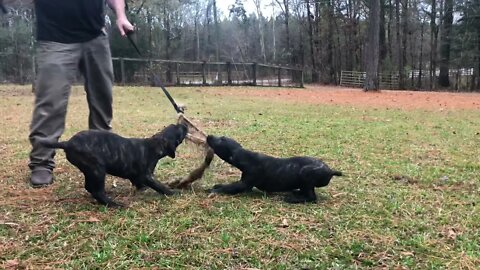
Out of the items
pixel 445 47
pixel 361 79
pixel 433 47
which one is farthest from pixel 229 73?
pixel 445 47

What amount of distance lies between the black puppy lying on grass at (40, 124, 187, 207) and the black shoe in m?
0.69

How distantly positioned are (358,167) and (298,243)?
192 centimetres

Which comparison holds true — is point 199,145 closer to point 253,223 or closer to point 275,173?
point 275,173

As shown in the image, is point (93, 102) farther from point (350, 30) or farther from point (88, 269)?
point (350, 30)

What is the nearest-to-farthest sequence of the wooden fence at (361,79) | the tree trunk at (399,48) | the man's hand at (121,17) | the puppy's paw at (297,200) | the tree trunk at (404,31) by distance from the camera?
the puppy's paw at (297,200)
the man's hand at (121,17)
the wooden fence at (361,79)
the tree trunk at (399,48)
the tree trunk at (404,31)

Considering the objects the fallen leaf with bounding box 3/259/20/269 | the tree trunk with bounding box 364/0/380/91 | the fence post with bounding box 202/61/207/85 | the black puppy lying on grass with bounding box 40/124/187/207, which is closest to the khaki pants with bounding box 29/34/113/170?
the black puppy lying on grass with bounding box 40/124/187/207

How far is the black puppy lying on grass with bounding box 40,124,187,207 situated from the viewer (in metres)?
2.68

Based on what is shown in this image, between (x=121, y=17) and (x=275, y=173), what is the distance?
1.52 meters

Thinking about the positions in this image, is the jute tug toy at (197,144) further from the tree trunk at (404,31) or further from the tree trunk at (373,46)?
the tree trunk at (404,31)

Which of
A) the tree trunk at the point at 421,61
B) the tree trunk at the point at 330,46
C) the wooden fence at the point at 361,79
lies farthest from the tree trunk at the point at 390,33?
the tree trunk at the point at 330,46

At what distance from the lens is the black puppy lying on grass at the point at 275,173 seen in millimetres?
2918

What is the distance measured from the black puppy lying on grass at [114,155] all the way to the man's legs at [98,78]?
79 centimetres

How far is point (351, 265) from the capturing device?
2.07 meters

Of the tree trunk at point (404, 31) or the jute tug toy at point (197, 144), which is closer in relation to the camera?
the jute tug toy at point (197, 144)
